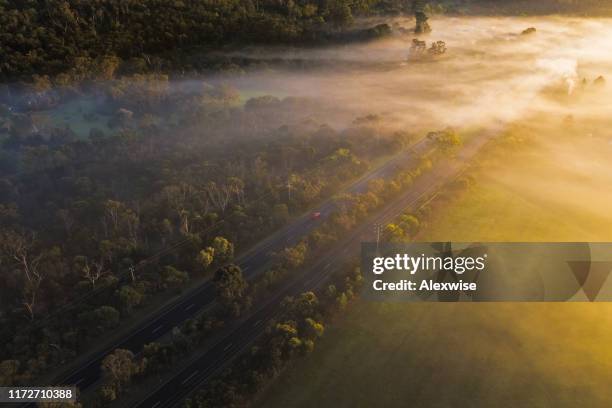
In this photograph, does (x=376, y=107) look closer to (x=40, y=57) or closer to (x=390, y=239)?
(x=390, y=239)

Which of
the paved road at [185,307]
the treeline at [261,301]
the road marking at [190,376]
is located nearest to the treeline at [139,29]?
the paved road at [185,307]

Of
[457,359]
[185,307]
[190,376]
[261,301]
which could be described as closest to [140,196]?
[185,307]

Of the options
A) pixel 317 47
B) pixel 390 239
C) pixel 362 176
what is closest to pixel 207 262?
pixel 390 239

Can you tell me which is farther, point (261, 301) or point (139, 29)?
point (139, 29)

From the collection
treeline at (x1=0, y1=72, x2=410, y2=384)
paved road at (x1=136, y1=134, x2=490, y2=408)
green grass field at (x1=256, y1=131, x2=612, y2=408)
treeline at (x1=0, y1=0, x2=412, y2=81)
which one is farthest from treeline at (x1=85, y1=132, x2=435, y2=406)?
treeline at (x1=0, y1=0, x2=412, y2=81)

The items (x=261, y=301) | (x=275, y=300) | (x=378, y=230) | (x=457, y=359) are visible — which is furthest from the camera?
(x=378, y=230)

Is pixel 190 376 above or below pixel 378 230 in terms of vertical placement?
below

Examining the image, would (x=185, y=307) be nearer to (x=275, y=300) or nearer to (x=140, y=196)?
(x=275, y=300)
